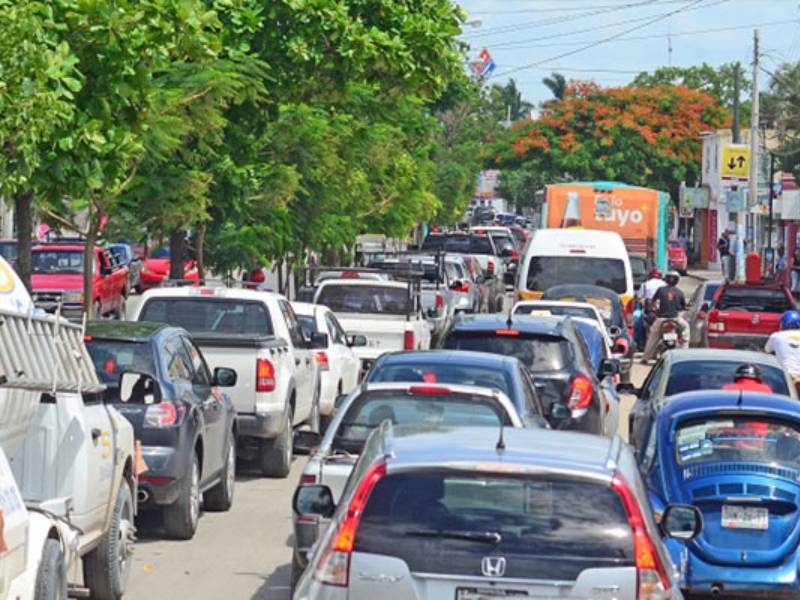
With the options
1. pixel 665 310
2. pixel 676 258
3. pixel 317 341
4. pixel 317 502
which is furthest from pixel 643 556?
pixel 676 258

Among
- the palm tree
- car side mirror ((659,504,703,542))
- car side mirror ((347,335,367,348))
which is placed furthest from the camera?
the palm tree

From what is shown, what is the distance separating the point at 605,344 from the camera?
2267 centimetres

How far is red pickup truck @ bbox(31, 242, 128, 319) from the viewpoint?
33.5m

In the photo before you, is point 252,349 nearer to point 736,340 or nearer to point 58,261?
point 736,340

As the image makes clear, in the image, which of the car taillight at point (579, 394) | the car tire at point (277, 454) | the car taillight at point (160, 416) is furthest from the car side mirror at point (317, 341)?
the car taillight at point (160, 416)

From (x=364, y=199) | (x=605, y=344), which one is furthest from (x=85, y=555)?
(x=364, y=199)

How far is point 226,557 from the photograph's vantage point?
13.2 meters

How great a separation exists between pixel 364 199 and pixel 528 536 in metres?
34.3

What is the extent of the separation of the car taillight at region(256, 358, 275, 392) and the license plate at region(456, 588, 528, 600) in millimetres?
10462

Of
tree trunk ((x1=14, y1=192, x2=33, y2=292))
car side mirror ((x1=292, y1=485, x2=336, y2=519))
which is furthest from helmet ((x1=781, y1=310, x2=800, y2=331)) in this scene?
car side mirror ((x1=292, y1=485, x2=336, y2=519))

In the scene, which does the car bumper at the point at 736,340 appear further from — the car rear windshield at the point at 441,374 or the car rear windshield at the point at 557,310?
the car rear windshield at the point at 441,374

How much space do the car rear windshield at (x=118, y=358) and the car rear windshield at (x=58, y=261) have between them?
2130 centimetres

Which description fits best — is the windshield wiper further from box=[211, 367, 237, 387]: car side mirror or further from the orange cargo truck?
the orange cargo truck

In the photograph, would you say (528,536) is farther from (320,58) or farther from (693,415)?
(320,58)
